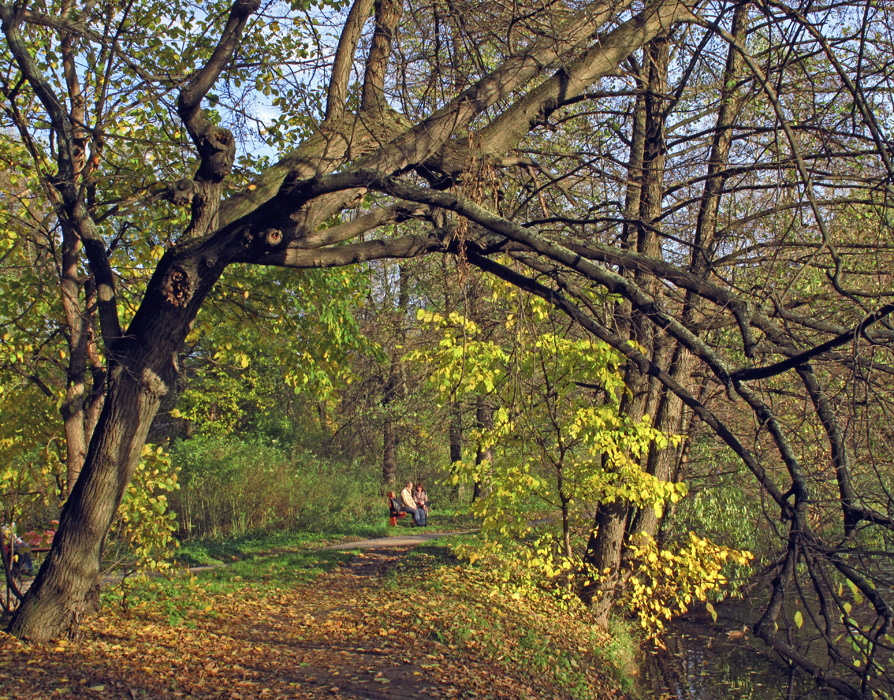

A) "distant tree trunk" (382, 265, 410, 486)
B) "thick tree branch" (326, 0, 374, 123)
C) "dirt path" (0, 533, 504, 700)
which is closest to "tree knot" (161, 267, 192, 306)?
"thick tree branch" (326, 0, 374, 123)

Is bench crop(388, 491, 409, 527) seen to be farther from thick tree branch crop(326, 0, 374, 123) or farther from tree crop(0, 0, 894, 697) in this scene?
thick tree branch crop(326, 0, 374, 123)

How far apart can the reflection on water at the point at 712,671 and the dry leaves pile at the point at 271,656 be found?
1.84 m

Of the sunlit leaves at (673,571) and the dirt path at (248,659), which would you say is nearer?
the dirt path at (248,659)

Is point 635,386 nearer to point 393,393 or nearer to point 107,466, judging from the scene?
point 107,466

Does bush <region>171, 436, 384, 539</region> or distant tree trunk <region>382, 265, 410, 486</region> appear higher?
distant tree trunk <region>382, 265, 410, 486</region>

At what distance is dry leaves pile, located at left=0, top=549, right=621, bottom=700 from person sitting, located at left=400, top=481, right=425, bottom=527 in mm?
8907

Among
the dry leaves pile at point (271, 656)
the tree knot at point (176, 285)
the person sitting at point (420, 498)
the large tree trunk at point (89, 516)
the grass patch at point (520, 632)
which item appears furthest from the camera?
the person sitting at point (420, 498)

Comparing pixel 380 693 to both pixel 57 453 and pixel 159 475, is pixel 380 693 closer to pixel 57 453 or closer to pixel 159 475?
pixel 159 475

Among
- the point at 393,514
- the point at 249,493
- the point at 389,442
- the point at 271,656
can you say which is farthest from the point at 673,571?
the point at 389,442

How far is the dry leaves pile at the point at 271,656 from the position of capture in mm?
4871

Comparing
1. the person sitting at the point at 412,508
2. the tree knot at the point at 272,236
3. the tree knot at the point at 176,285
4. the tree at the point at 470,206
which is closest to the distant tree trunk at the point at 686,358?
the tree at the point at 470,206

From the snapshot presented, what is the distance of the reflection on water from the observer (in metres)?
8.41

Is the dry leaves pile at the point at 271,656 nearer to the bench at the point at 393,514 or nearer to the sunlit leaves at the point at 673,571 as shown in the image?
the sunlit leaves at the point at 673,571

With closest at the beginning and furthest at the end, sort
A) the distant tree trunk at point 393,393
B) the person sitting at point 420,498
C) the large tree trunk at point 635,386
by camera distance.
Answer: the large tree trunk at point 635,386, the distant tree trunk at point 393,393, the person sitting at point 420,498
